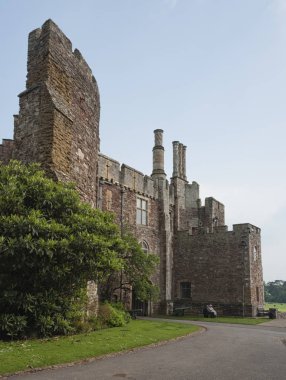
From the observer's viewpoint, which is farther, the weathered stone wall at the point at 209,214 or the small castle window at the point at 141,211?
the weathered stone wall at the point at 209,214

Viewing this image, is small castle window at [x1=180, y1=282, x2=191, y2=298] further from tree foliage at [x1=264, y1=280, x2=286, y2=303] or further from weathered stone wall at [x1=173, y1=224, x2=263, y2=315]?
tree foliage at [x1=264, y1=280, x2=286, y2=303]

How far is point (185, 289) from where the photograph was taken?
3069cm

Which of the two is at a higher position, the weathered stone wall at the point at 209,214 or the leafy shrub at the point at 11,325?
the weathered stone wall at the point at 209,214

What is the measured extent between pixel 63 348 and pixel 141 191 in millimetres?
18598

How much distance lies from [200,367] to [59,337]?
4446mm

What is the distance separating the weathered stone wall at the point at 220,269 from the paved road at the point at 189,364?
15656 millimetres

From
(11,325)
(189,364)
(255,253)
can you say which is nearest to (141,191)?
(255,253)

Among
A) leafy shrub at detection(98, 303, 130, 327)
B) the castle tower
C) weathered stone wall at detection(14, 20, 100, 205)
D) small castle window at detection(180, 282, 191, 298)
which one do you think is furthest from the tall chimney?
leafy shrub at detection(98, 303, 130, 327)

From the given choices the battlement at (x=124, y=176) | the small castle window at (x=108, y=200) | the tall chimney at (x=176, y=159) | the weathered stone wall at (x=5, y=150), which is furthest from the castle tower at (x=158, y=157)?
the weathered stone wall at (x=5, y=150)

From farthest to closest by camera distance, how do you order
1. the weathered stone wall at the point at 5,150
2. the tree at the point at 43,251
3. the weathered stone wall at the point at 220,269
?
the weathered stone wall at the point at 220,269
the weathered stone wall at the point at 5,150
the tree at the point at 43,251

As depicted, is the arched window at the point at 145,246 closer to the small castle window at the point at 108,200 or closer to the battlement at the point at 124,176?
the battlement at the point at 124,176

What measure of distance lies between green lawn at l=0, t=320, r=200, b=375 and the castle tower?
60.1 ft

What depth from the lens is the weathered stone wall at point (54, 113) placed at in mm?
13570

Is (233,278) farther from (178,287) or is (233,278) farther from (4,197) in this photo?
(4,197)
